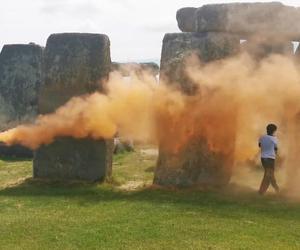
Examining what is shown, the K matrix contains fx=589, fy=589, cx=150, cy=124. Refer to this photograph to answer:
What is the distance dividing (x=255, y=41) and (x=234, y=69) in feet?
4.66

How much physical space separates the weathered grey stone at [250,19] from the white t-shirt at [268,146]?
2737mm

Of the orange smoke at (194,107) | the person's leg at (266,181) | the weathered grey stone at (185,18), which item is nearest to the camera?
the person's leg at (266,181)

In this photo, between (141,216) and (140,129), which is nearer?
(141,216)

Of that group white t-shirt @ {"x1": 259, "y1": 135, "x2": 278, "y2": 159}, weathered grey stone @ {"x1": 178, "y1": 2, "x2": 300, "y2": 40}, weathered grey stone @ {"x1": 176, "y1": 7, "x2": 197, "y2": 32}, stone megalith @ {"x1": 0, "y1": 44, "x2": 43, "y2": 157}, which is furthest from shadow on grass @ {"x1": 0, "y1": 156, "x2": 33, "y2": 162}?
white t-shirt @ {"x1": 259, "y1": 135, "x2": 278, "y2": 159}

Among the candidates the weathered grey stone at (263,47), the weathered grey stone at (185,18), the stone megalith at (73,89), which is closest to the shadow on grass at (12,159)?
the stone megalith at (73,89)

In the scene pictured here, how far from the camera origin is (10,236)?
990 cm

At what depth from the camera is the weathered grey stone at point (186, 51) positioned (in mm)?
13930

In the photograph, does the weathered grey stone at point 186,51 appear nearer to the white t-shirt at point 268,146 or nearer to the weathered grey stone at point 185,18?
the white t-shirt at point 268,146

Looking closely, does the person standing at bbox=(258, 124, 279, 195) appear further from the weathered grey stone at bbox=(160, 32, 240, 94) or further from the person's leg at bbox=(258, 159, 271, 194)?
the weathered grey stone at bbox=(160, 32, 240, 94)

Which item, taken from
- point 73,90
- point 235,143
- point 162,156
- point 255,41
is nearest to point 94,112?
point 73,90

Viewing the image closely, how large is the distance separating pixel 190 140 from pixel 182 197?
175cm

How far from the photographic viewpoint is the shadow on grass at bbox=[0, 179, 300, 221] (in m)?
11.7

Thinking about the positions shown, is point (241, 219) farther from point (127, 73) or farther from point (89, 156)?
point (127, 73)

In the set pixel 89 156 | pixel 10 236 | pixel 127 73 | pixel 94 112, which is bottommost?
pixel 10 236
